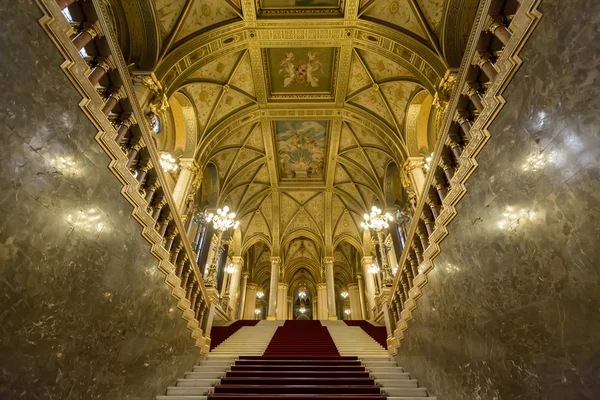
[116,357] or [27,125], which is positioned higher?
[27,125]

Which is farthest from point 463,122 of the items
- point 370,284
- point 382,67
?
point 370,284

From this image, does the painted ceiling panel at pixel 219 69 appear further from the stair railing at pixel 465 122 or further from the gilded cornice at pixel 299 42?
the stair railing at pixel 465 122

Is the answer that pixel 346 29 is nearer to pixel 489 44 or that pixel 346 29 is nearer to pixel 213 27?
pixel 213 27

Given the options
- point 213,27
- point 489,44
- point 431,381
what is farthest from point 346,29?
point 431,381

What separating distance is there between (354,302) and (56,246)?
2055 cm

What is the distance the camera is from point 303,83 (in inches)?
429

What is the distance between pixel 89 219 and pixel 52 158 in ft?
2.12

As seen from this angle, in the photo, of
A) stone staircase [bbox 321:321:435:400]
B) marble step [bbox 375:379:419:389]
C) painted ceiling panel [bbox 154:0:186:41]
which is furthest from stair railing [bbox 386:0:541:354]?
painted ceiling panel [bbox 154:0:186:41]

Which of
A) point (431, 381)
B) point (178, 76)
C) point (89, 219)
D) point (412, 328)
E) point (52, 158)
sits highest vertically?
point (178, 76)

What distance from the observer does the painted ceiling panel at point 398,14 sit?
8062mm

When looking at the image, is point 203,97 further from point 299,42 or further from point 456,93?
point 456,93

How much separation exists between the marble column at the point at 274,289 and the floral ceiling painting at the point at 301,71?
10.5 m

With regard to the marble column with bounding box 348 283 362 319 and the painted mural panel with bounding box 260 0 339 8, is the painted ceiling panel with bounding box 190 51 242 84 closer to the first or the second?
the painted mural panel with bounding box 260 0 339 8

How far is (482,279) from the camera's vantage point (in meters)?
2.64
